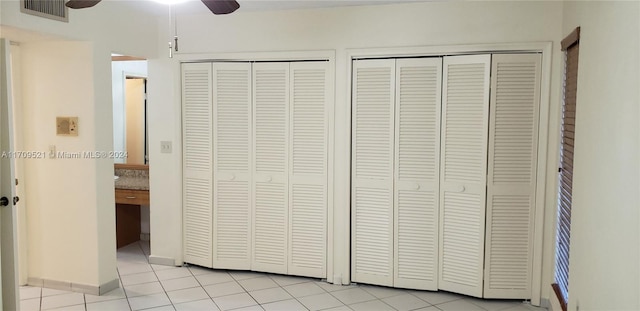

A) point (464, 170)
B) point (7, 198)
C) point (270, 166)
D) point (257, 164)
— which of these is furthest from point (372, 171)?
point (7, 198)

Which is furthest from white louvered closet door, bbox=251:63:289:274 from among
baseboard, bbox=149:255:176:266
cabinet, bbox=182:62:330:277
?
baseboard, bbox=149:255:176:266

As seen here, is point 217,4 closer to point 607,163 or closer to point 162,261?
point 607,163

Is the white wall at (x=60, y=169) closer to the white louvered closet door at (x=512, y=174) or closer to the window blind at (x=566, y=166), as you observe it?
the white louvered closet door at (x=512, y=174)

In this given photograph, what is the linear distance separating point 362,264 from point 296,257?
573 mm

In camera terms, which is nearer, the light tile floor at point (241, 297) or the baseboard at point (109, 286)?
the light tile floor at point (241, 297)

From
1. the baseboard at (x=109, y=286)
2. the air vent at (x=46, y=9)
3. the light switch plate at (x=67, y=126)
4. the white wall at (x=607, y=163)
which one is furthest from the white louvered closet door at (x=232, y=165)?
the white wall at (x=607, y=163)

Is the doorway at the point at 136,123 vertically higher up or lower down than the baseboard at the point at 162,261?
higher up

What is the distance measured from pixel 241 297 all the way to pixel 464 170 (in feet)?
6.43

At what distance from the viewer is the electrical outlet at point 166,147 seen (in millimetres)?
4359

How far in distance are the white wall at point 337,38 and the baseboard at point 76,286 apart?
2.29 ft

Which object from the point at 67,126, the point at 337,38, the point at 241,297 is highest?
the point at 337,38

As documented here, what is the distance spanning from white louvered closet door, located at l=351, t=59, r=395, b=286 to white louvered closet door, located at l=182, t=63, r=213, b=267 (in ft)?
4.22

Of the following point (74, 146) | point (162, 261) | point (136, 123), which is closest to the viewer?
point (74, 146)

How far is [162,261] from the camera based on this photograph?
177 inches
